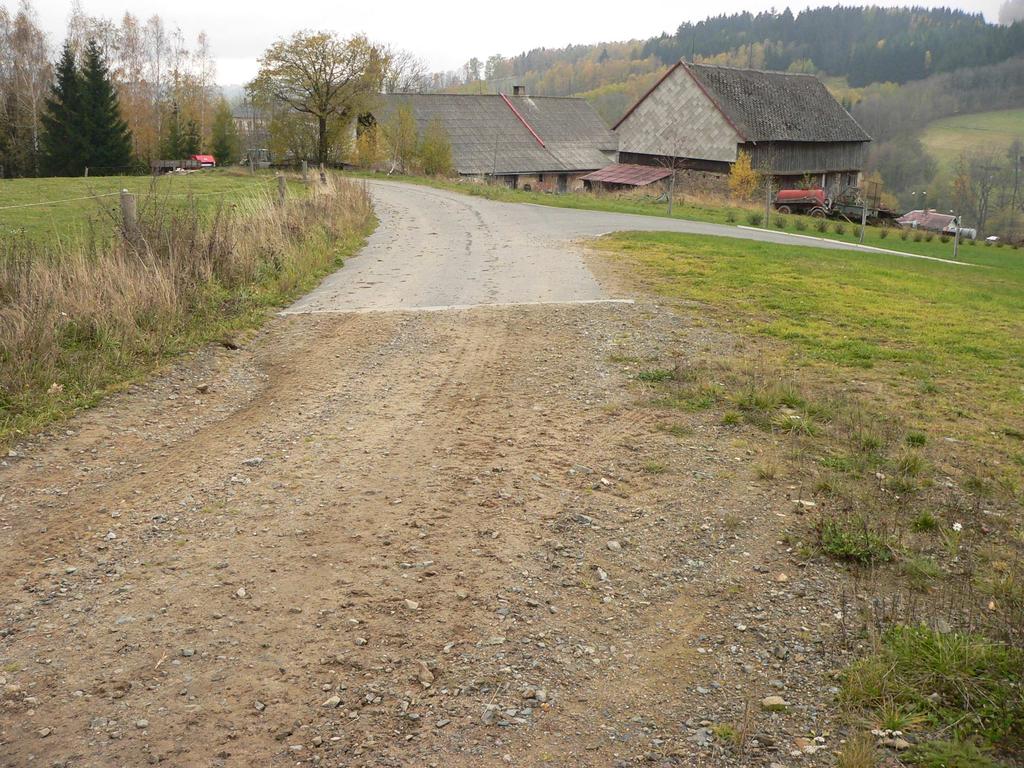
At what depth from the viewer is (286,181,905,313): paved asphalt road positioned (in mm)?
12484

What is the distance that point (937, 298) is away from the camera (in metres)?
14.6

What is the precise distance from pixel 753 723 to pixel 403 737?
1.51 meters

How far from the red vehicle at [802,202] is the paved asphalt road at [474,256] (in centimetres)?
1457

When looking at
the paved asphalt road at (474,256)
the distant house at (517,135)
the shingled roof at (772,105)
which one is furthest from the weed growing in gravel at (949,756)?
the distant house at (517,135)

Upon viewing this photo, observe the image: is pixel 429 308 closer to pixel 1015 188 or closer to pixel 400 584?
pixel 400 584

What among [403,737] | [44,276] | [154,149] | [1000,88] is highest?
[1000,88]

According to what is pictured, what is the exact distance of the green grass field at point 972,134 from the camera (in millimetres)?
109938

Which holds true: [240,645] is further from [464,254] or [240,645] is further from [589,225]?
[589,225]

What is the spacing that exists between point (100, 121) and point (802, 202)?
40.1 metres

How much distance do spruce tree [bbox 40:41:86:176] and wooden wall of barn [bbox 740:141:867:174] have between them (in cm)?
3796

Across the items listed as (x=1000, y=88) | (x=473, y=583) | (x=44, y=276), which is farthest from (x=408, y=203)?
(x=1000, y=88)

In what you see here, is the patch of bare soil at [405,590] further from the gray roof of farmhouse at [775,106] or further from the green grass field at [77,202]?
the gray roof of farmhouse at [775,106]

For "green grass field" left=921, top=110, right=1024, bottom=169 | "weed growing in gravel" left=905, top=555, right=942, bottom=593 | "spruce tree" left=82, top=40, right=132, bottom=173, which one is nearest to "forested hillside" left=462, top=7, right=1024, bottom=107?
"green grass field" left=921, top=110, right=1024, bottom=169

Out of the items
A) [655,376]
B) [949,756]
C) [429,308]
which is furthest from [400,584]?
[429,308]
